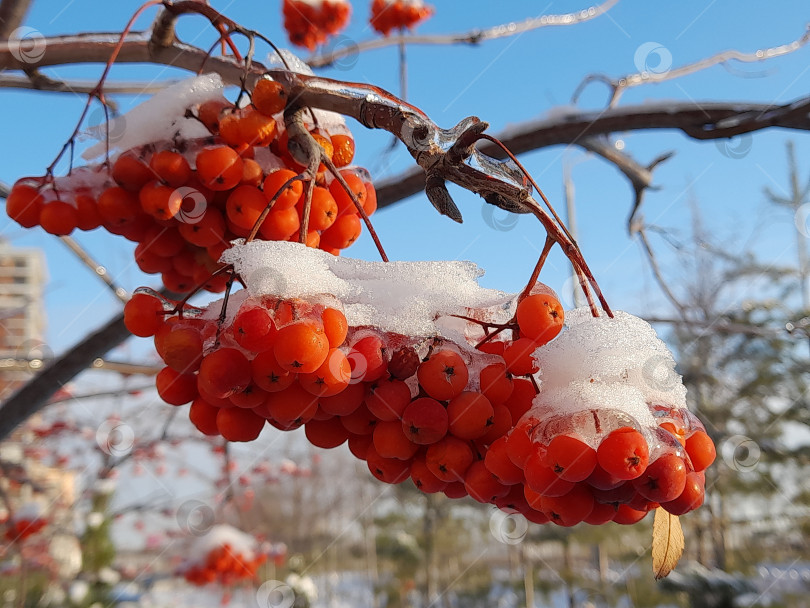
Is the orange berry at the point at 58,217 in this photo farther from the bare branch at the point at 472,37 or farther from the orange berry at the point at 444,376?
the bare branch at the point at 472,37

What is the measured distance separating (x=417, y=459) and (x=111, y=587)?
235 inches

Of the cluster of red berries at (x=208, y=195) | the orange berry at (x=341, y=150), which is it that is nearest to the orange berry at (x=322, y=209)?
the cluster of red berries at (x=208, y=195)

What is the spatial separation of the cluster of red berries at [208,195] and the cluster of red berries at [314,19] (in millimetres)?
3262

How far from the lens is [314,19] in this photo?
391 centimetres

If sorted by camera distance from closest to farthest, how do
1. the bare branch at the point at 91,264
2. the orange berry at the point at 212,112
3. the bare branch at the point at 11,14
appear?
the orange berry at the point at 212,112, the bare branch at the point at 11,14, the bare branch at the point at 91,264

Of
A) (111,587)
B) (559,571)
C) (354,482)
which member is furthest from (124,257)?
(354,482)

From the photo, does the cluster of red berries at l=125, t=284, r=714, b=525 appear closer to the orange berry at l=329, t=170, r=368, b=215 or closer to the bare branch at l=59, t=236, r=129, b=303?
the orange berry at l=329, t=170, r=368, b=215

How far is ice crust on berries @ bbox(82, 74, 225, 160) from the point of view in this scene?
93 centimetres

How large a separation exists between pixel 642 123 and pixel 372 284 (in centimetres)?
124

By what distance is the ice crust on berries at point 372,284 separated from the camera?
0.64m

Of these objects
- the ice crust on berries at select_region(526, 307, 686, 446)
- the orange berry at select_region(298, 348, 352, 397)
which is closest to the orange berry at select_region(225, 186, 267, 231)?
the orange berry at select_region(298, 348, 352, 397)

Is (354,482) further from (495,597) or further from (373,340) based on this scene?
(373,340)

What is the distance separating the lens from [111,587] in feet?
18.2

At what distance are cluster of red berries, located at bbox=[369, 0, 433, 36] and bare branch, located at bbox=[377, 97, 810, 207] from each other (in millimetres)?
2748
